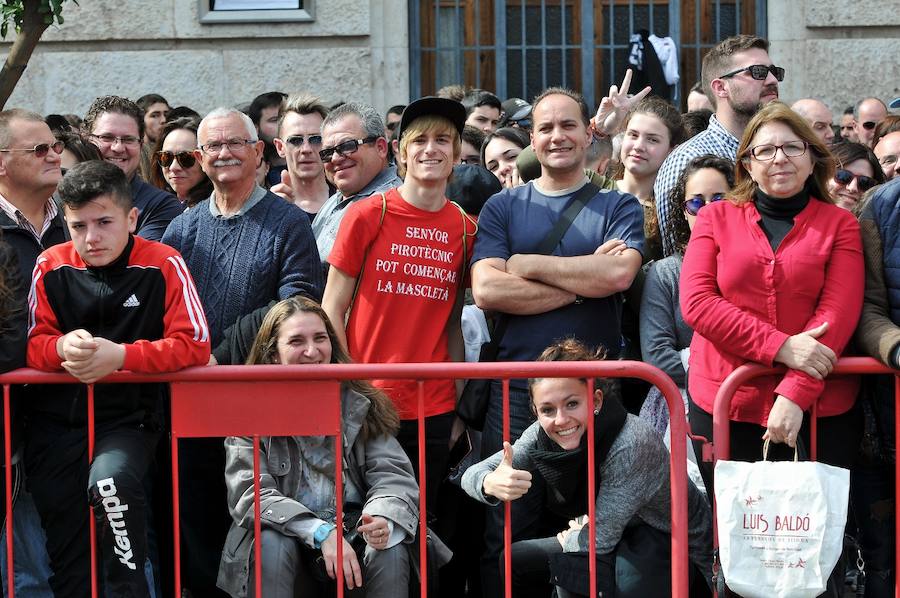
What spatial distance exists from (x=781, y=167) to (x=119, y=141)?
131 inches

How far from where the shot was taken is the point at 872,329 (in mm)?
4730

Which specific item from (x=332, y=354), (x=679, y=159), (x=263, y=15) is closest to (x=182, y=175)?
(x=332, y=354)

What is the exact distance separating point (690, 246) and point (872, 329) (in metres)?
0.69

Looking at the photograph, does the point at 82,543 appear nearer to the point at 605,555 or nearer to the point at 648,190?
the point at 605,555

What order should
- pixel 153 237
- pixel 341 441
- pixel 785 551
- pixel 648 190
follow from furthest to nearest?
pixel 648 190 < pixel 153 237 < pixel 341 441 < pixel 785 551

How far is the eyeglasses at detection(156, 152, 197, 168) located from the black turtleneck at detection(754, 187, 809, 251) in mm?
2880

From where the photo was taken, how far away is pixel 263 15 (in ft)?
35.0

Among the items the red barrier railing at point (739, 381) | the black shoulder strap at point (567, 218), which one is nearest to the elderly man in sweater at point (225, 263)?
the black shoulder strap at point (567, 218)

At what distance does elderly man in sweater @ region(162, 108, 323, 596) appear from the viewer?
208 inches

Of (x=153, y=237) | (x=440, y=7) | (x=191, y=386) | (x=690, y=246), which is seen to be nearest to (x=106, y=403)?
(x=191, y=386)

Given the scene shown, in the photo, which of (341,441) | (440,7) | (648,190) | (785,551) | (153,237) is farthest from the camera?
(440,7)

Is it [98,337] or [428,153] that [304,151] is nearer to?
[428,153]

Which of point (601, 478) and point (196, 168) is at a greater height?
point (196, 168)

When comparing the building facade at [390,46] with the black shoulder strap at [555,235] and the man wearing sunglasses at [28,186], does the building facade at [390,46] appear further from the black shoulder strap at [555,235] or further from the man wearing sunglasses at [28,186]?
the black shoulder strap at [555,235]
